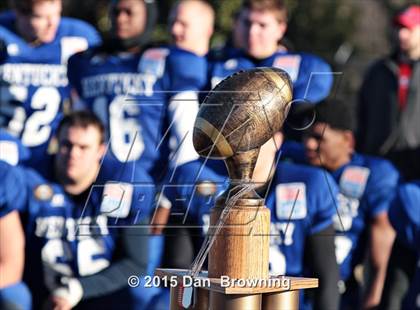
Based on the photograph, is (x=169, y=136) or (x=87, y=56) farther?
(x=87, y=56)

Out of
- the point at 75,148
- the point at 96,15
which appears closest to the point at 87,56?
the point at 75,148

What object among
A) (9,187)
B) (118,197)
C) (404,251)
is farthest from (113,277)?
(118,197)

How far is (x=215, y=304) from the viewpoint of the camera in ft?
10.3

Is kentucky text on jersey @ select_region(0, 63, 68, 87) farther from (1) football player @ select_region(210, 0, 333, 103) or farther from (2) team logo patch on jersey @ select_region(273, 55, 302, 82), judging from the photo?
(2) team logo patch on jersey @ select_region(273, 55, 302, 82)

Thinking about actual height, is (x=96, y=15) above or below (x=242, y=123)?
below

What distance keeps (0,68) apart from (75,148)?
4.02 ft

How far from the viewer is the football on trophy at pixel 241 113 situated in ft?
10.3

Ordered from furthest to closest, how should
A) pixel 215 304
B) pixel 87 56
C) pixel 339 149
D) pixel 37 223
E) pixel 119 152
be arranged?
pixel 87 56
pixel 339 149
pixel 37 223
pixel 119 152
pixel 215 304

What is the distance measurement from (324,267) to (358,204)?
0.91m

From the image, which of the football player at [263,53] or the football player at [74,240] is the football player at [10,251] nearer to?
the football player at [74,240]

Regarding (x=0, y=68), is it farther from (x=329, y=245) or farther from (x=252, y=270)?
(x=252, y=270)

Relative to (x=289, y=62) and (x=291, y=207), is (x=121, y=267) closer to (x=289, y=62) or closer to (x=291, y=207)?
(x=291, y=207)

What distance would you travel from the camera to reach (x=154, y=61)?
6781 millimetres

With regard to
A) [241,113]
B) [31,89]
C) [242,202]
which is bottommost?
[31,89]
